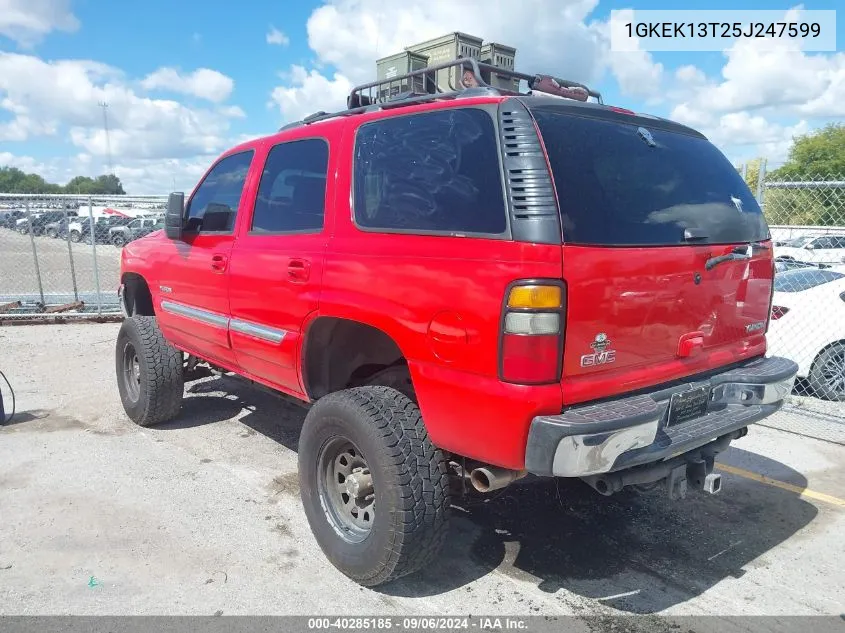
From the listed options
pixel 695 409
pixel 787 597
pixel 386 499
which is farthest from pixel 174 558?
pixel 787 597

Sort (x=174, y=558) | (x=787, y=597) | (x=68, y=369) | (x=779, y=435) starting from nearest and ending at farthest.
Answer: (x=787, y=597) < (x=174, y=558) < (x=779, y=435) < (x=68, y=369)

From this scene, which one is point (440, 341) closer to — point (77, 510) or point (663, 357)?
point (663, 357)

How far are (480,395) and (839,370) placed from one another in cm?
545

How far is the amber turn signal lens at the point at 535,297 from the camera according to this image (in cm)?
238

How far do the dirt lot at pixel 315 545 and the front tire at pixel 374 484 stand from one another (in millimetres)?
207

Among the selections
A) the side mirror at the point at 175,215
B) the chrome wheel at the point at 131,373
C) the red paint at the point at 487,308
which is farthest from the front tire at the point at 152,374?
the red paint at the point at 487,308

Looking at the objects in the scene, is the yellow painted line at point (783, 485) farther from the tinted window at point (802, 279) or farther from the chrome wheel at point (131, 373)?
the chrome wheel at point (131, 373)

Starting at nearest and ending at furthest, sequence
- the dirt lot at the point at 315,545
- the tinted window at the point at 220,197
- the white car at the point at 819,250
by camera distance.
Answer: the dirt lot at the point at 315,545 < the tinted window at the point at 220,197 < the white car at the point at 819,250

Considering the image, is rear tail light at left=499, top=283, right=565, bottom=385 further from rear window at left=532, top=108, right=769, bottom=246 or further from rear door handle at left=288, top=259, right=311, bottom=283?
rear door handle at left=288, top=259, right=311, bottom=283

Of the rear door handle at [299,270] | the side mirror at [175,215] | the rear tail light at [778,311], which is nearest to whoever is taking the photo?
the rear door handle at [299,270]

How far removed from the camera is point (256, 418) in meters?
5.65

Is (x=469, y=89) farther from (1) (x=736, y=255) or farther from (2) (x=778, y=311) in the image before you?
(2) (x=778, y=311)

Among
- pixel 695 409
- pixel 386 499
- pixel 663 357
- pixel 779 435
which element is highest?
pixel 663 357

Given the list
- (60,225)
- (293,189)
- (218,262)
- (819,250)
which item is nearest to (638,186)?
(293,189)
